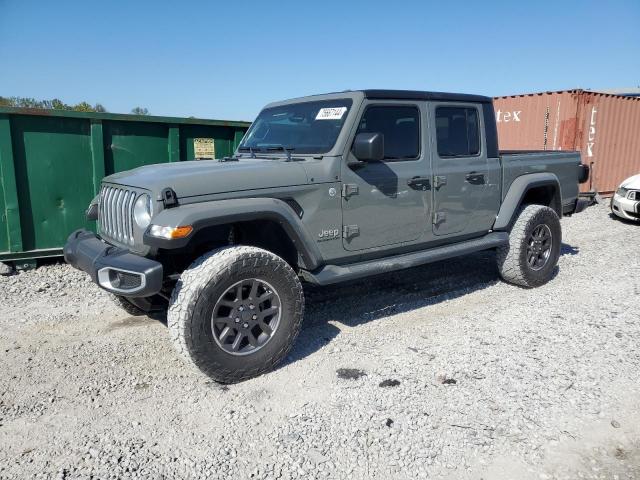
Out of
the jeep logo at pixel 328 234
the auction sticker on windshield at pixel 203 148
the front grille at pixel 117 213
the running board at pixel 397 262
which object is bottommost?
the running board at pixel 397 262

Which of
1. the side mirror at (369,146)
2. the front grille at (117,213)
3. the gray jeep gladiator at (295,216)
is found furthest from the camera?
the side mirror at (369,146)

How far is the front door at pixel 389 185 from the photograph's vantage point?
150 inches

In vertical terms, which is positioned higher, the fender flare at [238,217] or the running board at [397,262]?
the fender flare at [238,217]

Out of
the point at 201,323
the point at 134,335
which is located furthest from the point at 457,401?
the point at 134,335

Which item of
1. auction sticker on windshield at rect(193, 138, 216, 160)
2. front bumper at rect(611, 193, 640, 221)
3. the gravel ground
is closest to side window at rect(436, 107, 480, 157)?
the gravel ground

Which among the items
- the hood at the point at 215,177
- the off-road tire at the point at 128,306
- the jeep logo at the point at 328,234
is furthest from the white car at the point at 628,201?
the off-road tire at the point at 128,306

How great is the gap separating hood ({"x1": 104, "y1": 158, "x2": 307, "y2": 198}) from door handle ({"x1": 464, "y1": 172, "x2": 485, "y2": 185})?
1813 mm

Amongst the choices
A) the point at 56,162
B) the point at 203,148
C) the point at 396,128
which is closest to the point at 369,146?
the point at 396,128

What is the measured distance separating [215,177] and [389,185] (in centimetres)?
143

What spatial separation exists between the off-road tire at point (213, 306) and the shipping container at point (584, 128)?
9.73 m

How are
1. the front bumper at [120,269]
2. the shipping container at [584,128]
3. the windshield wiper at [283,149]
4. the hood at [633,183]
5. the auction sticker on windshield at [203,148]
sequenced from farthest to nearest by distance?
1. the shipping container at [584,128]
2. the hood at [633,183]
3. the auction sticker on windshield at [203,148]
4. the windshield wiper at [283,149]
5. the front bumper at [120,269]

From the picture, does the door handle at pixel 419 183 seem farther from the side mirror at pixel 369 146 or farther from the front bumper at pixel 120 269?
the front bumper at pixel 120 269

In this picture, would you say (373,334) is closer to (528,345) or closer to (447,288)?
(528,345)

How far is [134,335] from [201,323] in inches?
50.9
